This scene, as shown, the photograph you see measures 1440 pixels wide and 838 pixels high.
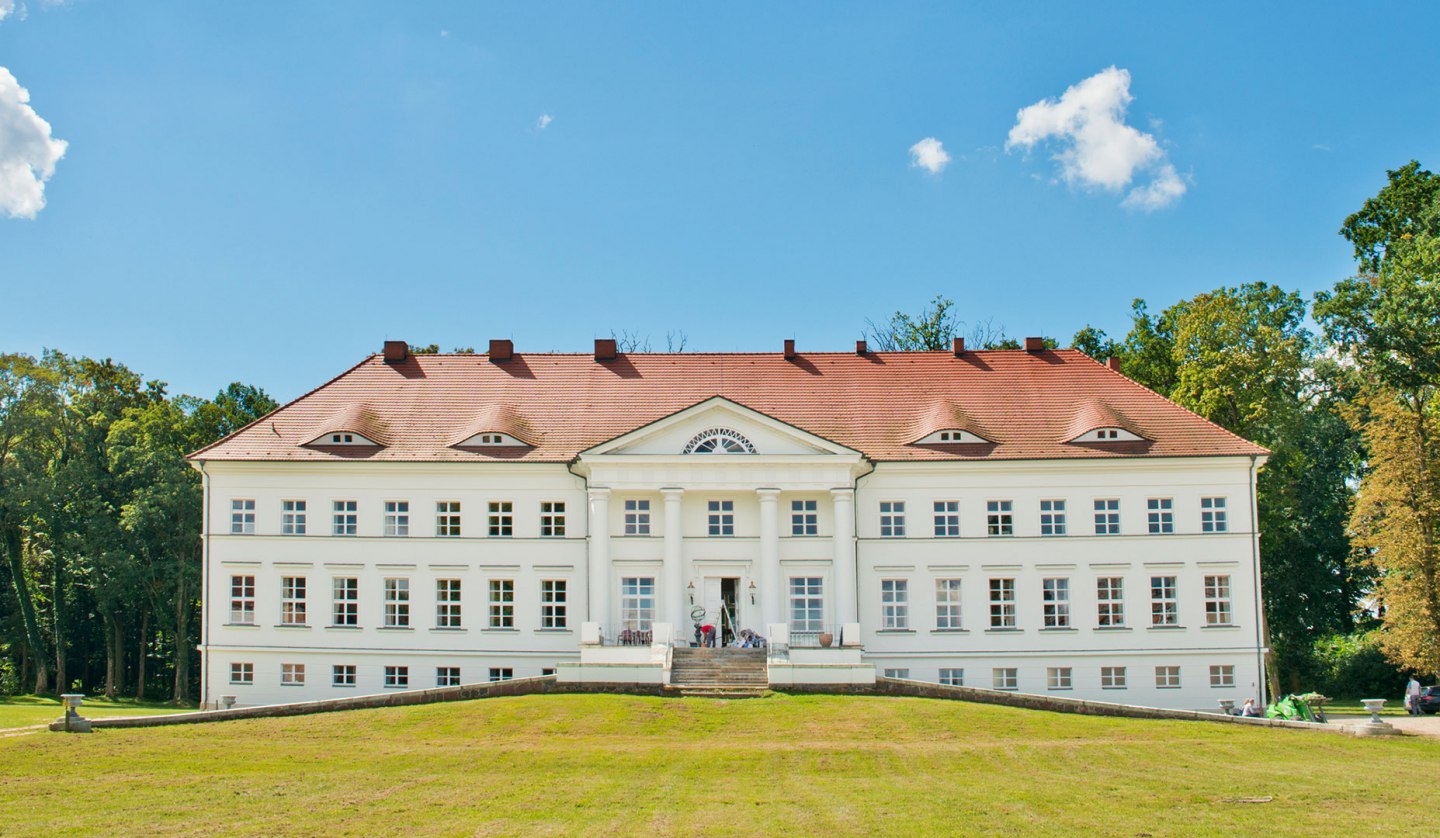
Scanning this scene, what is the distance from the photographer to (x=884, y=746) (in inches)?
1064

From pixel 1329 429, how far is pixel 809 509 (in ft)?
95.3

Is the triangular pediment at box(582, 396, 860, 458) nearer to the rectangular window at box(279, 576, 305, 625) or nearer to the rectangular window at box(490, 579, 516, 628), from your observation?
the rectangular window at box(490, 579, 516, 628)

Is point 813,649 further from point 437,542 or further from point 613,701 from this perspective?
point 437,542

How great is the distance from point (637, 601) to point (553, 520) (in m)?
3.93

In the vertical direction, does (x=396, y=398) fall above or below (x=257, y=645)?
above

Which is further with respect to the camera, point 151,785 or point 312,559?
point 312,559

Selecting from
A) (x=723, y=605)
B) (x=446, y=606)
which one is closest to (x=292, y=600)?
(x=446, y=606)

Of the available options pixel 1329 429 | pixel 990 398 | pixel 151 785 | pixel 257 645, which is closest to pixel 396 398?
pixel 257 645

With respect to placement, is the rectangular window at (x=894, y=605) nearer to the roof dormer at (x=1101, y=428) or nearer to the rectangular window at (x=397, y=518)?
the roof dormer at (x=1101, y=428)

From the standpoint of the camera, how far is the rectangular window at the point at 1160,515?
4178 centimetres

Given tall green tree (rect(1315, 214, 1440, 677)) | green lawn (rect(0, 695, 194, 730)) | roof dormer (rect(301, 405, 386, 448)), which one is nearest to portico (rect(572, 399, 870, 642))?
roof dormer (rect(301, 405, 386, 448))

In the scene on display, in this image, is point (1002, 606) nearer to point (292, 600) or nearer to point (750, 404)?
point (750, 404)

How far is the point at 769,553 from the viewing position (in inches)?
1583

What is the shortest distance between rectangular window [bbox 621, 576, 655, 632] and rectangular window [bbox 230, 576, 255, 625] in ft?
41.1
